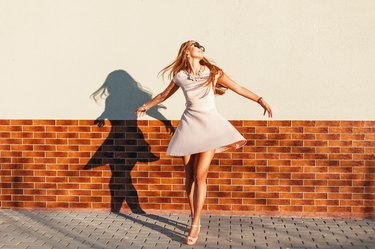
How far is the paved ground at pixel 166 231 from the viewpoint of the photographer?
6.96 metres

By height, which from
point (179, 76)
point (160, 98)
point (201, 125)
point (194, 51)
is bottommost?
point (201, 125)

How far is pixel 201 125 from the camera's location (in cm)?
712

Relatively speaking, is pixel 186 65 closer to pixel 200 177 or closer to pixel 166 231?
pixel 200 177

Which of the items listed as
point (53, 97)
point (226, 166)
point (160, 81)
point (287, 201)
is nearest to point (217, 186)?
point (226, 166)

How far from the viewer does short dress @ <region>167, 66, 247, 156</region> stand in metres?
7.06

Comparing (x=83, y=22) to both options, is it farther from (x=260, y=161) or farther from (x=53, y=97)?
(x=260, y=161)

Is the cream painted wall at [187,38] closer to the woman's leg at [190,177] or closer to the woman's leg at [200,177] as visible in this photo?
the woman's leg at [190,177]

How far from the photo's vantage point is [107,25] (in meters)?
8.13

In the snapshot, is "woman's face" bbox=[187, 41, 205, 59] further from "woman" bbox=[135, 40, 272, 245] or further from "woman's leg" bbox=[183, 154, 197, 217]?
"woman's leg" bbox=[183, 154, 197, 217]

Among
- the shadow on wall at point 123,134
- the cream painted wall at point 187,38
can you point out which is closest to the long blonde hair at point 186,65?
the cream painted wall at point 187,38

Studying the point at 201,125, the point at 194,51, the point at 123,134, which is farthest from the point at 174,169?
the point at 194,51

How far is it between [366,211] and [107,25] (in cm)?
346

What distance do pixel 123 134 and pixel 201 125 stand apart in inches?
54.5

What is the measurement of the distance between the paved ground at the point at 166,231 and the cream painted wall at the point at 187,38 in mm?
1113
